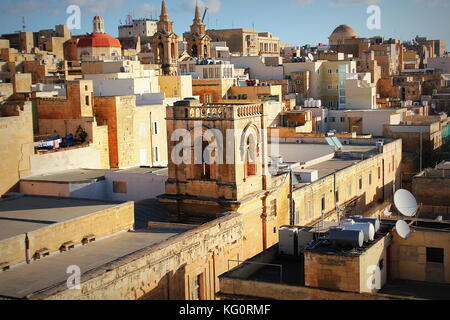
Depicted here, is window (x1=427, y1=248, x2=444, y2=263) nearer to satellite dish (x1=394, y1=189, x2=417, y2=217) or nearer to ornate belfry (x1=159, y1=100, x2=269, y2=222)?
satellite dish (x1=394, y1=189, x2=417, y2=217)

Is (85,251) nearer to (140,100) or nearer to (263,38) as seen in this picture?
(140,100)

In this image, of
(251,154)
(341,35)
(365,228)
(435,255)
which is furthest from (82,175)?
(341,35)

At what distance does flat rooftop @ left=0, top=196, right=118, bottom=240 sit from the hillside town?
10 cm

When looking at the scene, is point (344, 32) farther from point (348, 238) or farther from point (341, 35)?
point (348, 238)

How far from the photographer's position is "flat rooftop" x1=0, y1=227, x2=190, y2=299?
664 inches

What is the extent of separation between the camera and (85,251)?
66.5ft

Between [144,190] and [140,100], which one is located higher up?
[140,100]

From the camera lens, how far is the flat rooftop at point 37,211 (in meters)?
20.4

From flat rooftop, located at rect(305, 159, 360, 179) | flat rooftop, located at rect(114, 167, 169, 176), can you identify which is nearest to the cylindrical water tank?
flat rooftop, located at rect(114, 167, 169, 176)

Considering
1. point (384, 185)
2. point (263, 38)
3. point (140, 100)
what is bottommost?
point (384, 185)

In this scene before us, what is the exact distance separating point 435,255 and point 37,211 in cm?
1195

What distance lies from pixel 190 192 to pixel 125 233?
9.38 feet

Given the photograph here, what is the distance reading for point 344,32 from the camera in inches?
4161

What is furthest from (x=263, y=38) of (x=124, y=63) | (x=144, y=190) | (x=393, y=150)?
(x=144, y=190)
